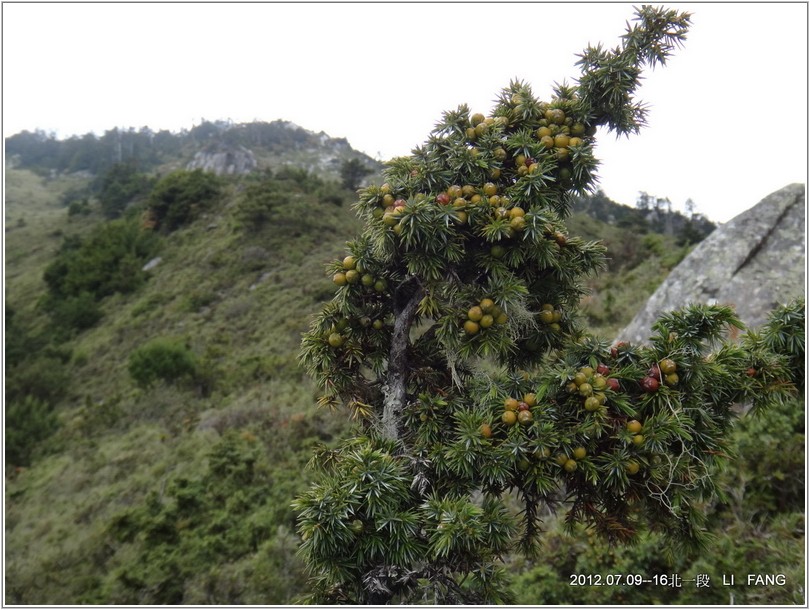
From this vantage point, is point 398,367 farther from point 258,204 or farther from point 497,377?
point 258,204

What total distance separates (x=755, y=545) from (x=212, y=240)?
99.9ft

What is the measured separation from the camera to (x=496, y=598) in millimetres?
2096

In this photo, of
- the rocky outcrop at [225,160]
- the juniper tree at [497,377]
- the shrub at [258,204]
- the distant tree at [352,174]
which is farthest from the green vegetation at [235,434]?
the rocky outcrop at [225,160]

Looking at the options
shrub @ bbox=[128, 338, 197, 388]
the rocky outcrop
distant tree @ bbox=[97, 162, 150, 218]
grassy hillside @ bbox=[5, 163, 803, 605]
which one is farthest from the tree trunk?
the rocky outcrop

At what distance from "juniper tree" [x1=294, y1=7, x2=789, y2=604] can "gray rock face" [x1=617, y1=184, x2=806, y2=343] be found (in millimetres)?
6989

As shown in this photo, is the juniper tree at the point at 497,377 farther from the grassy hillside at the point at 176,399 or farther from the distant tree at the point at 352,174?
the distant tree at the point at 352,174

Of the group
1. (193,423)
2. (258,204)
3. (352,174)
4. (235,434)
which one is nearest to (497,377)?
(235,434)

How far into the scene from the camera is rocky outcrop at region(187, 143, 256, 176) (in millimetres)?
65375

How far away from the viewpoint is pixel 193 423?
13.8 metres

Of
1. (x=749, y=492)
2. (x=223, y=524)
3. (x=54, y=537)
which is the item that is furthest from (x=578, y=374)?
(x=54, y=537)

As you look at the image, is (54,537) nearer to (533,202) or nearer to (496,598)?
(496,598)

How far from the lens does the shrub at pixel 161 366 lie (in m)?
16.6

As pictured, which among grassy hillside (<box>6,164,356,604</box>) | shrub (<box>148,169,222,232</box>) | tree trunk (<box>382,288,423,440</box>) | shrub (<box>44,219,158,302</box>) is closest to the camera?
tree trunk (<box>382,288,423,440</box>)

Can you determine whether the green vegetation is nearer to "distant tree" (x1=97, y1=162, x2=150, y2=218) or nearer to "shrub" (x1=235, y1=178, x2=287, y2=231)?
"shrub" (x1=235, y1=178, x2=287, y2=231)
